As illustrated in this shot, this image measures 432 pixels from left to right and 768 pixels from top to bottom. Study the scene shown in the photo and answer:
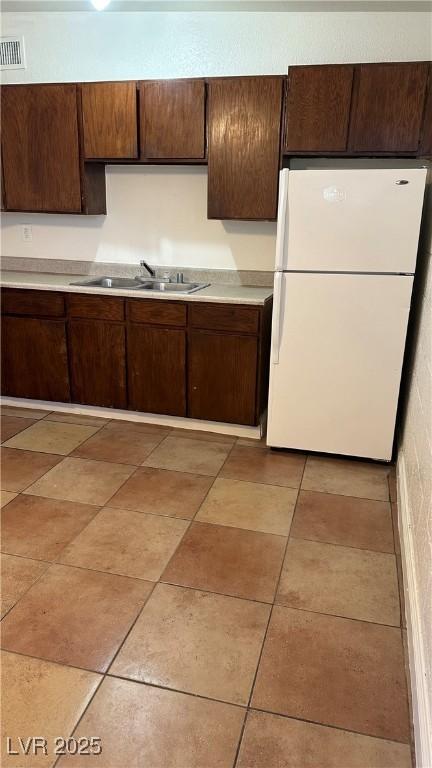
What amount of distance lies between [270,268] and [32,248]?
6.04ft

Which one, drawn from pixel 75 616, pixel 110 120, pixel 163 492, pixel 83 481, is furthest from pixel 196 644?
pixel 110 120

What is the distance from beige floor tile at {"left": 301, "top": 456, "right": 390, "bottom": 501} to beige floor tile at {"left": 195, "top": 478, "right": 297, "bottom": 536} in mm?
189

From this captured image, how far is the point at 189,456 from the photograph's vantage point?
3.30 metres

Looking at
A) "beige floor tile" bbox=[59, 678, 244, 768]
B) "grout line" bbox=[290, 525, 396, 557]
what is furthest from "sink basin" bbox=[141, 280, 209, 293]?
"beige floor tile" bbox=[59, 678, 244, 768]

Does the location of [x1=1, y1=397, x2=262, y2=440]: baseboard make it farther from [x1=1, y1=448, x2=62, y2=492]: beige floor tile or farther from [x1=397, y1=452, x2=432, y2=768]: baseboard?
[x1=397, y1=452, x2=432, y2=768]: baseboard

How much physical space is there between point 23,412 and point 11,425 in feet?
0.79

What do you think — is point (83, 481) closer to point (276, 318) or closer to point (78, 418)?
point (78, 418)

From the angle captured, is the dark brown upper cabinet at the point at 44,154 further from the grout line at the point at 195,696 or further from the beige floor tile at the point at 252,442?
the grout line at the point at 195,696

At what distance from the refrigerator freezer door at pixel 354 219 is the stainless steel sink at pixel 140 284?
2.87 ft

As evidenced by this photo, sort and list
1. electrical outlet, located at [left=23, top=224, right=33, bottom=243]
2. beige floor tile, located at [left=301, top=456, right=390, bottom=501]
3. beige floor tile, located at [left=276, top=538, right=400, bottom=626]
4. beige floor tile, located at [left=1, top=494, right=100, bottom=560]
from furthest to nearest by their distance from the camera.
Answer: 1. electrical outlet, located at [left=23, top=224, right=33, bottom=243]
2. beige floor tile, located at [left=301, top=456, right=390, bottom=501]
3. beige floor tile, located at [left=1, top=494, right=100, bottom=560]
4. beige floor tile, located at [left=276, top=538, right=400, bottom=626]

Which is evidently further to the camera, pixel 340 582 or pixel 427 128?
pixel 427 128

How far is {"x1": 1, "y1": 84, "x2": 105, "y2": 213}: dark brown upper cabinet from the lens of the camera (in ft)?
11.8

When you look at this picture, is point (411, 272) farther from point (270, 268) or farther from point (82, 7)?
point (82, 7)

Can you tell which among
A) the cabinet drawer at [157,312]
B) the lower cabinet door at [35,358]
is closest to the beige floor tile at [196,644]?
the cabinet drawer at [157,312]
